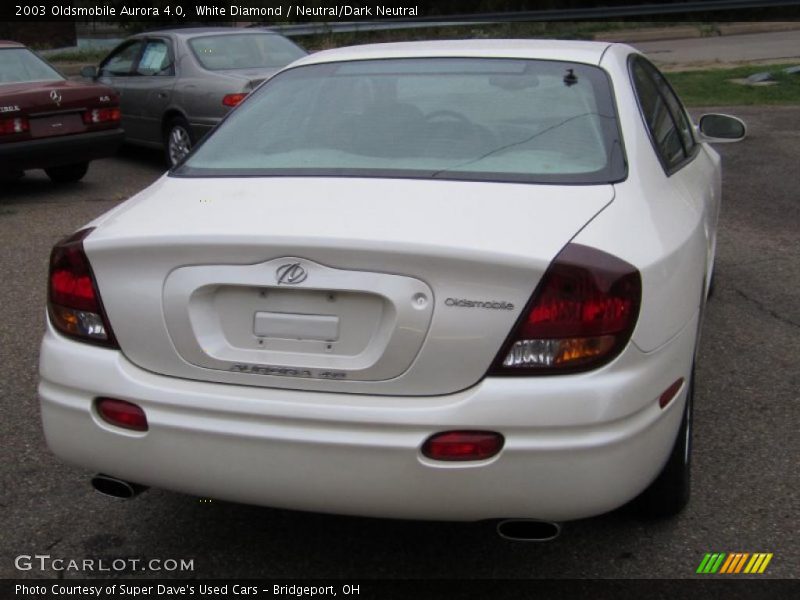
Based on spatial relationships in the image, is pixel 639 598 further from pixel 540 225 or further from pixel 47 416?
pixel 47 416

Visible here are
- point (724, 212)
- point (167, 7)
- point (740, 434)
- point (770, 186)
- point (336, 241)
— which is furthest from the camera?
point (167, 7)

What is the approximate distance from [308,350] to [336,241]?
0.29 metres

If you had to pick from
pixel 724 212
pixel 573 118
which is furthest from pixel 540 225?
pixel 724 212

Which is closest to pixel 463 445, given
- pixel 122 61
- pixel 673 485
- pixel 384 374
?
pixel 384 374

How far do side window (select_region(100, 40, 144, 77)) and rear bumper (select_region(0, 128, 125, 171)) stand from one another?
1.93 meters

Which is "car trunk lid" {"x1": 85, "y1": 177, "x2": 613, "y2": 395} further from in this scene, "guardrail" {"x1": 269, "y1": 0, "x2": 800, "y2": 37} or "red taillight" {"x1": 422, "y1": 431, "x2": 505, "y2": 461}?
"guardrail" {"x1": 269, "y1": 0, "x2": 800, "y2": 37}

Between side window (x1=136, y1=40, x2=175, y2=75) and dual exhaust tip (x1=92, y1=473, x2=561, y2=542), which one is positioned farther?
side window (x1=136, y1=40, x2=175, y2=75)

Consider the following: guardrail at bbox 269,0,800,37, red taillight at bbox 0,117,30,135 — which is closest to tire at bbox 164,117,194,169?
red taillight at bbox 0,117,30,135

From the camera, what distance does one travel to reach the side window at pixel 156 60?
35.3ft

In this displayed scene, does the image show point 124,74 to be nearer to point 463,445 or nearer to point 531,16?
point 463,445

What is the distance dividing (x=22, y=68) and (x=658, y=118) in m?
7.10

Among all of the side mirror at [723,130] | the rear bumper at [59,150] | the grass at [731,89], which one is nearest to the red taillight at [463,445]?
the side mirror at [723,130]

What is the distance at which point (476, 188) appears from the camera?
3.02 metres

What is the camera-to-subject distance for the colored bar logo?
317cm
